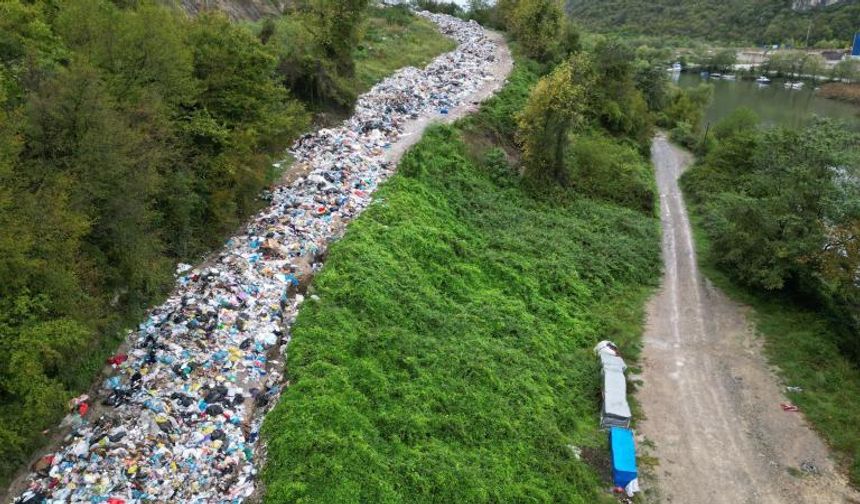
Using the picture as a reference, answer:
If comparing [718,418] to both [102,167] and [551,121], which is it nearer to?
[551,121]

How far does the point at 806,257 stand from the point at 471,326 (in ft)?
37.9

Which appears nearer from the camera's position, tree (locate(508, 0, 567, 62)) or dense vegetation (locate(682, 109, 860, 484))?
dense vegetation (locate(682, 109, 860, 484))

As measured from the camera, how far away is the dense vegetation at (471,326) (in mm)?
10797

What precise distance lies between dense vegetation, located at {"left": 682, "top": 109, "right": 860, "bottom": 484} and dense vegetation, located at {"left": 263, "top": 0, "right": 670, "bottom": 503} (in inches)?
142

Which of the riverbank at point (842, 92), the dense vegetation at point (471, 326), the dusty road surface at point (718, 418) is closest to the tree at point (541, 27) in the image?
the dense vegetation at point (471, 326)

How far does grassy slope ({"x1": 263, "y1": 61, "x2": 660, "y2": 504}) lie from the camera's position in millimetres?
10648

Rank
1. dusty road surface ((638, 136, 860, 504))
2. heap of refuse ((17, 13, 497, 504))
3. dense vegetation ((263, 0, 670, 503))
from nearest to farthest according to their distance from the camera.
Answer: heap of refuse ((17, 13, 497, 504)), dense vegetation ((263, 0, 670, 503)), dusty road surface ((638, 136, 860, 504))

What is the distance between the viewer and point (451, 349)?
47.1 feet

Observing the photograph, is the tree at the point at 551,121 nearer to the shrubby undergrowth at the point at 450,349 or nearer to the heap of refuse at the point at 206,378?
the shrubby undergrowth at the point at 450,349

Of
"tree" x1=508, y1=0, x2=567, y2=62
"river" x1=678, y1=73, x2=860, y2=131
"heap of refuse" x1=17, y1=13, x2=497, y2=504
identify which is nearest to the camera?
"heap of refuse" x1=17, y1=13, x2=497, y2=504

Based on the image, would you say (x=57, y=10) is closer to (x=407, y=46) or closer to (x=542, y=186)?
(x=542, y=186)

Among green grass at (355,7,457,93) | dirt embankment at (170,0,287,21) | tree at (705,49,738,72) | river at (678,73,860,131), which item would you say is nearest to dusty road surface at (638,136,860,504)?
green grass at (355,7,457,93)

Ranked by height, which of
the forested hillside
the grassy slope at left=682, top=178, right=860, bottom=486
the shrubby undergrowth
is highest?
the forested hillside

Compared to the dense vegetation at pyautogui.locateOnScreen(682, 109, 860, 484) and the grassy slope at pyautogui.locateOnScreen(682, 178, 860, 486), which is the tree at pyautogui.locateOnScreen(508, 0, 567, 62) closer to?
the dense vegetation at pyautogui.locateOnScreen(682, 109, 860, 484)
